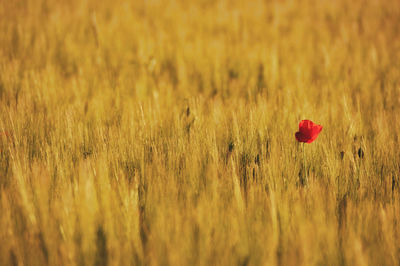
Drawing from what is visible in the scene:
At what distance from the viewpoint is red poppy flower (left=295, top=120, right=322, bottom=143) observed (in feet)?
3.57

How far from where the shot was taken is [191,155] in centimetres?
112

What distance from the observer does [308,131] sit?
3.61ft

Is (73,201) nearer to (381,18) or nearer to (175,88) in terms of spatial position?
(175,88)

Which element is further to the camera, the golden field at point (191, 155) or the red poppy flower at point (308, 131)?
the red poppy flower at point (308, 131)

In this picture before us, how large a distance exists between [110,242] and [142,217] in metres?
0.15

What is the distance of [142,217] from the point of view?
958 millimetres

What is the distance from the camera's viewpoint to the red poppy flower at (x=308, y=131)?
3.57 feet

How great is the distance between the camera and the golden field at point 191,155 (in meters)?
0.81

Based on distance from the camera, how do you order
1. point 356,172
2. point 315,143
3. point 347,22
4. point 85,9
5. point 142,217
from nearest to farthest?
point 142,217
point 356,172
point 315,143
point 85,9
point 347,22

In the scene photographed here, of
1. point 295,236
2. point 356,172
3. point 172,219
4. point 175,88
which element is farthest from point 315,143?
point 175,88

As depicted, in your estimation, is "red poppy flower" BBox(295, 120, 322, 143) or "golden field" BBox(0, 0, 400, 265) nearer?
"golden field" BBox(0, 0, 400, 265)

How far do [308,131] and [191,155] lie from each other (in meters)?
0.35

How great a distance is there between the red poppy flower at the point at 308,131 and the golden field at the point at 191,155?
2.7 inches

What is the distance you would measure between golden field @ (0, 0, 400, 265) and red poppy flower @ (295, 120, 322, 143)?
7cm
